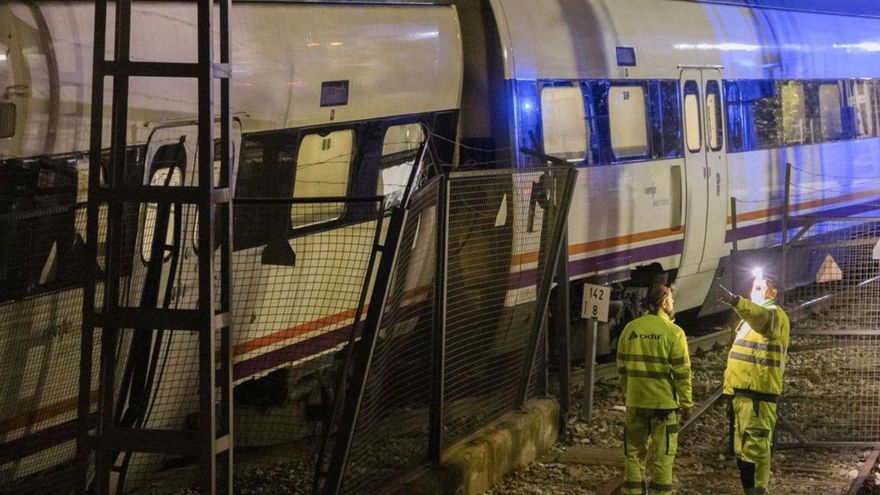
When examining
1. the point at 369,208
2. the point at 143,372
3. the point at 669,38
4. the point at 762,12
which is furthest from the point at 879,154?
the point at 143,372

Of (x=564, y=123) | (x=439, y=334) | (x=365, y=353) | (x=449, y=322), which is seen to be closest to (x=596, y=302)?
(x=564, y=123)

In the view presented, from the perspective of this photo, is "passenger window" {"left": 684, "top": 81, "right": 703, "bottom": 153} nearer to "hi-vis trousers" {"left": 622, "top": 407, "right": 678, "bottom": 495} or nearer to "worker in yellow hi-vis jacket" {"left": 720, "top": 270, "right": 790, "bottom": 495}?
"worker in yellow hi-vis jacket" {"left": 720, "top": 270, "right": 790, "bottom": 495}

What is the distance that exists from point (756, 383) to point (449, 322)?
1936 mm

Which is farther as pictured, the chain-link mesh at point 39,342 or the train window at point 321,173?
the train window at point 321,173

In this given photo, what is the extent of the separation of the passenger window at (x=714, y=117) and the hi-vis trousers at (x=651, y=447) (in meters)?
6.04

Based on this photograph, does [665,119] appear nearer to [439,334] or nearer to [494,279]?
[494,279]

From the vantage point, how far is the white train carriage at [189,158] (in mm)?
6395

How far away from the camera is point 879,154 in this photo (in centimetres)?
1791

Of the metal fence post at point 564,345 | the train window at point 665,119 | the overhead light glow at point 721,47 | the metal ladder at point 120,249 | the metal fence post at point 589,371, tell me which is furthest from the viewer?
the overhead light glow at point 721,47

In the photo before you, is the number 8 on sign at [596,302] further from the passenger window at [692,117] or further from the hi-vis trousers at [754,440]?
the passenger window at [692,117]

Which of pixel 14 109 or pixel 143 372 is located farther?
pixel 143 372

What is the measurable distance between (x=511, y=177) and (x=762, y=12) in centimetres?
742

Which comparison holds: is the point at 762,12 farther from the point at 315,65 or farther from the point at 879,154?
the point at 315,65

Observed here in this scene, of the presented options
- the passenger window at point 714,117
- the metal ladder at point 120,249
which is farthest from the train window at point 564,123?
the metal ladder at point 120,249
